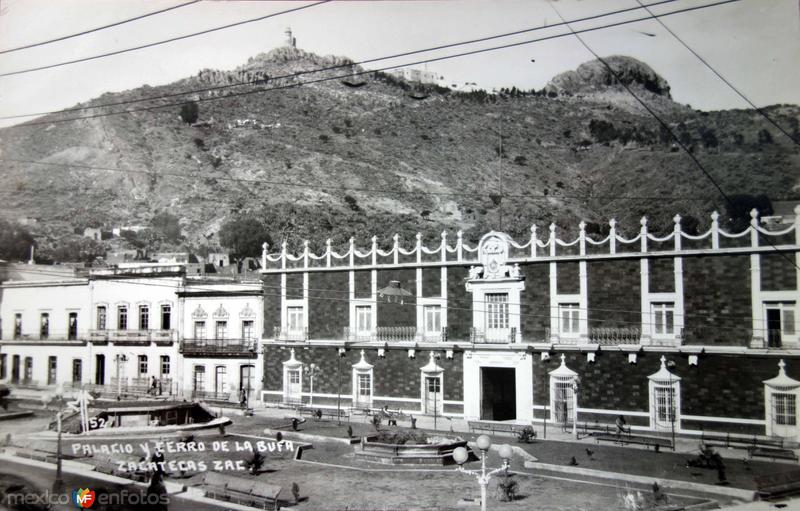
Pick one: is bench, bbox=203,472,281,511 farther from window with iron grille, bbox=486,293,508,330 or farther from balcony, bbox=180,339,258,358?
window with iron grille, bbox=486,293,508,330

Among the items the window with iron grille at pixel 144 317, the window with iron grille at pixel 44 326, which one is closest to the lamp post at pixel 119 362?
the window with iron grille at pixel 144 317

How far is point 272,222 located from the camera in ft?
212

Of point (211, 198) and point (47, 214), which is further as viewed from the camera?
point (211, 198)

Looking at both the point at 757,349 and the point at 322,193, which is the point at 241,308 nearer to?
the point at 757,349

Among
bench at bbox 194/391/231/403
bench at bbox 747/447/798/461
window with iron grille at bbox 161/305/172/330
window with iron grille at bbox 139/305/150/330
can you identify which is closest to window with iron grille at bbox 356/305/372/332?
bench at bbox 194/391/231/403

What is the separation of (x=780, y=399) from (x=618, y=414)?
18.8ft

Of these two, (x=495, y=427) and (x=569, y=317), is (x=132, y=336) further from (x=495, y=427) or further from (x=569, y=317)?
(x=569, y=317)

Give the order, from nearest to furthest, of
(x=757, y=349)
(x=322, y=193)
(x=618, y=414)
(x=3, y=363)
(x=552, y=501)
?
(x=552, y=501)
(x=3, y=363)
(x=757, y=349)
(x=618, y=414)
(x=322, y=193)

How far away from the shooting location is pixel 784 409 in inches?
880

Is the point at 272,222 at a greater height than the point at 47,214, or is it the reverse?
the point at 272,222

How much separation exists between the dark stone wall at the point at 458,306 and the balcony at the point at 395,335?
51 cm

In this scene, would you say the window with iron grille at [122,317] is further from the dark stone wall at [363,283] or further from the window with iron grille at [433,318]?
the window with iron grille at [433,318]

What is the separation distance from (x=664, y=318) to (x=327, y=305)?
52.2 ft

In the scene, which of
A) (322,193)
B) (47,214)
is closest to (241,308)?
(47,214)
